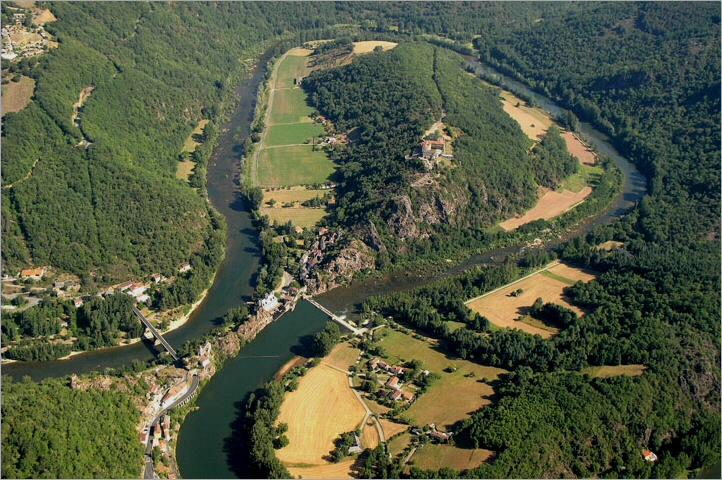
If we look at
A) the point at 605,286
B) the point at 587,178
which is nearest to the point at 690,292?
the point at 605,286

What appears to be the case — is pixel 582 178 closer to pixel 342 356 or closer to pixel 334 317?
pixel 334 317

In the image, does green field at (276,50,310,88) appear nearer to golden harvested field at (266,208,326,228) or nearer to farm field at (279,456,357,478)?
golden harvested field at (266,208,326,228)

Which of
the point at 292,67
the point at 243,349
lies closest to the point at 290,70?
the point at 292,67

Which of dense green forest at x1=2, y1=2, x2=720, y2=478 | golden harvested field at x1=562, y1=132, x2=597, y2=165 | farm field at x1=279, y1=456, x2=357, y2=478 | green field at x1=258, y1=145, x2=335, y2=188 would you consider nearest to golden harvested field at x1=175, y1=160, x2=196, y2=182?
dense green forest at x1=2, y1=2, x2=720, y2=478

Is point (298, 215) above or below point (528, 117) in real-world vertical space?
below

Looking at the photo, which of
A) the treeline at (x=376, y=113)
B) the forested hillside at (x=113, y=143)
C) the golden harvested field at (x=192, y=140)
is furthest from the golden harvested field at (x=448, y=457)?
the golden harvested field at (x=192, y=140)

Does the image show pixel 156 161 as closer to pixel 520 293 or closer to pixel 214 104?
pixel 214 104
